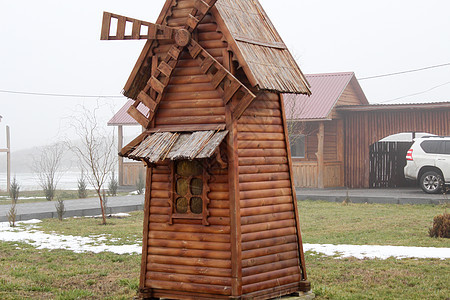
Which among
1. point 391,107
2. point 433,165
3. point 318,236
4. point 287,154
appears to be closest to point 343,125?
point 391,107

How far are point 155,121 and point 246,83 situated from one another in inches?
56.5

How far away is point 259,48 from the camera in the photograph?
29.5 feet

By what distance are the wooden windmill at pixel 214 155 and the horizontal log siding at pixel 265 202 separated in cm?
1

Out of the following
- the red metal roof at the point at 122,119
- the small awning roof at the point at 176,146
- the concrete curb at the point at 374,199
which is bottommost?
the concrete curb at the point at 374,199

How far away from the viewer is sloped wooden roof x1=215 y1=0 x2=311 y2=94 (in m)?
8.41

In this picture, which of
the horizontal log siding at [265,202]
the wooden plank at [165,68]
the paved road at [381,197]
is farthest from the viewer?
the paved road at [381,197]

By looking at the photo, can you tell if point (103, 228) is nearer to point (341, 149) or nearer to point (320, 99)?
point (320, 99)

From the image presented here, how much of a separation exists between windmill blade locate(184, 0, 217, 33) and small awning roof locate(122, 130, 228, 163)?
4.69 ft

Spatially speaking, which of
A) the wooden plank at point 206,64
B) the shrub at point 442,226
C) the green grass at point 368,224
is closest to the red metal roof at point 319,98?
the green grass at point 368,224

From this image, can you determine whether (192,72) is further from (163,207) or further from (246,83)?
(163,207)

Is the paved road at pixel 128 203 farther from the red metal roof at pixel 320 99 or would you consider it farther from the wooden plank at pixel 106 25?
the wooden plank at pixel 106 25

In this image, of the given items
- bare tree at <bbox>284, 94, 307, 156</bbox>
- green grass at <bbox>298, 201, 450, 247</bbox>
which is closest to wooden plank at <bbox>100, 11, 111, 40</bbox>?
green grass at <bbox>298, 201, 450, 247</bbox>

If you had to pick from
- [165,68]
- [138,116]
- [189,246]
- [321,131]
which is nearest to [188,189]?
[189,246]

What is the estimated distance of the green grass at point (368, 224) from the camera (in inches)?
575
